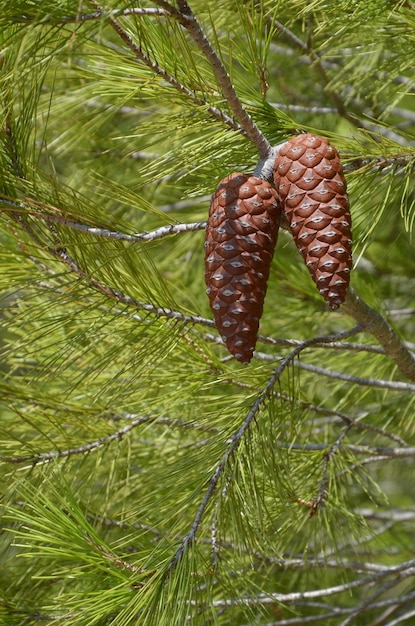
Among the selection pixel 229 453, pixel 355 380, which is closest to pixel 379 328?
pixel 355 380

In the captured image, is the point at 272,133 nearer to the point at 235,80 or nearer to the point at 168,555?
the point at 235,80

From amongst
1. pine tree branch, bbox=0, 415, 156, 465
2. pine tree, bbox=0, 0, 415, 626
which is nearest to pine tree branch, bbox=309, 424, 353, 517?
pine tree, bbox=0, 0, 415, 626

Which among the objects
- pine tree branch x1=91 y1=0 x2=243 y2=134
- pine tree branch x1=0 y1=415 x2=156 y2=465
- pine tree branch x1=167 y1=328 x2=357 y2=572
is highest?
pine tree branch x1=91 y1=0 x2=243 y2=134

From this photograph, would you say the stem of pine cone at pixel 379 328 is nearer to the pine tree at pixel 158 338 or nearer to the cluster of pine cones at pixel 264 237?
the pine tree at pixel 158 338

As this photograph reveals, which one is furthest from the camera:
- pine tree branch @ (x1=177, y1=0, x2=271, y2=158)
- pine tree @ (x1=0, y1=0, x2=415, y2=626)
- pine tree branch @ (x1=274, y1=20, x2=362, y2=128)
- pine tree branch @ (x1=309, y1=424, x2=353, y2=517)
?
pine tree branch @ (x1=274, y1=20, x2=362, y2=128)

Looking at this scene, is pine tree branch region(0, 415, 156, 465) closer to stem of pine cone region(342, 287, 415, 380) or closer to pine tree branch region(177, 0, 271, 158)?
stem of pine cone region(342, 287, 415, 380)

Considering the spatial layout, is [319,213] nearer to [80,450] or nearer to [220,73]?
[220,73]
